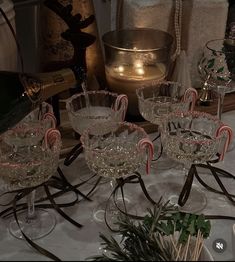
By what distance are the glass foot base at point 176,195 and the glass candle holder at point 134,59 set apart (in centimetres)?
20

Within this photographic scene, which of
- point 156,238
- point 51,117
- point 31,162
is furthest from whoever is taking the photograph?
point 51,117

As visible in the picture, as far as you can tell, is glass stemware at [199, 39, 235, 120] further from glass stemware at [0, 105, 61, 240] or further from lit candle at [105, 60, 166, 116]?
glass stemware at [0, 105, 61, 240]

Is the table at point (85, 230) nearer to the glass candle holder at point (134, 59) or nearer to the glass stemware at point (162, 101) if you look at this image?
the glass stemware at point (162, 101)

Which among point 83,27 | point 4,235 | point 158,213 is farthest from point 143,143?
point 83,27

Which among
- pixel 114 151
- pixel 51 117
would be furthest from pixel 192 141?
pixel 51 117

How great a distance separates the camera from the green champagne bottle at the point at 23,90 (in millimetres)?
709

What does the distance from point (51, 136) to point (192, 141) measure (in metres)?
0.18

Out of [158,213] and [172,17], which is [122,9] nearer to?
[172,17]

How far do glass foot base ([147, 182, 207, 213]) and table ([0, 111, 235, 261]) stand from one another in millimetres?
Answer: 10

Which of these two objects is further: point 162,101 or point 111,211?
point 162,101

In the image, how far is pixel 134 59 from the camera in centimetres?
85

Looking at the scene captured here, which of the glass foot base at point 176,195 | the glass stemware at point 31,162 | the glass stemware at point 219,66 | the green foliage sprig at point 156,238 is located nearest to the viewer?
the green foliage sprig at point 156,238

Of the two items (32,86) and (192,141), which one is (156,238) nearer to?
(192,141)

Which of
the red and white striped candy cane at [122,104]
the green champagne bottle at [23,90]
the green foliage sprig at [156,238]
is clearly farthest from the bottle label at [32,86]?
the green foliage sprig at [156,238]
